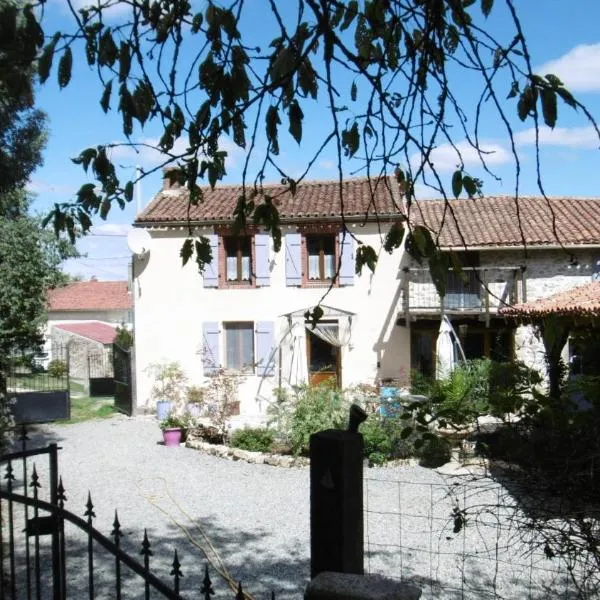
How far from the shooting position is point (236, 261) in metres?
17.5

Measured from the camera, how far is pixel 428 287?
16.8 m

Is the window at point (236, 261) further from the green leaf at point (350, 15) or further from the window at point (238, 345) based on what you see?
the green leaf at point (350, 15)

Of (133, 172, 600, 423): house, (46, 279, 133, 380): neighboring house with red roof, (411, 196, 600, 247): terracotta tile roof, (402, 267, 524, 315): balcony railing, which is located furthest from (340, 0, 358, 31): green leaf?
(46, 279, 133, 380): neighboring house with red roof

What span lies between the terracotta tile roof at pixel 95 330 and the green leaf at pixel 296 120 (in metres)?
30.1

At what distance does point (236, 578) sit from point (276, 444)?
594 centimetres

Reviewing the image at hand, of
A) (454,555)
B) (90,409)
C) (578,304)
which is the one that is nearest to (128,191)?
(454,555)

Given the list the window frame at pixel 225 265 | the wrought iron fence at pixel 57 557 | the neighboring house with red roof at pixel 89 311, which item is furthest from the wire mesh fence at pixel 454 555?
the neighboring house with red roof at pixel 89 311

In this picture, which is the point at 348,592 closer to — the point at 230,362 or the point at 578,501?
the point at 578,501

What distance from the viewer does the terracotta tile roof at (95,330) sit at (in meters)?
32.5

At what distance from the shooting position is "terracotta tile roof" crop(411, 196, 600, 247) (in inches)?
647

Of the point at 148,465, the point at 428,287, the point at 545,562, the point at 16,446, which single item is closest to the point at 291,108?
the point at 545,562

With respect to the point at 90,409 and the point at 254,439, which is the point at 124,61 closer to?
the point at 254,439

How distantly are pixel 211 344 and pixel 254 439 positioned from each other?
16.8 feet

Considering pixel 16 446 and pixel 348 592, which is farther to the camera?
pixel 16 446
